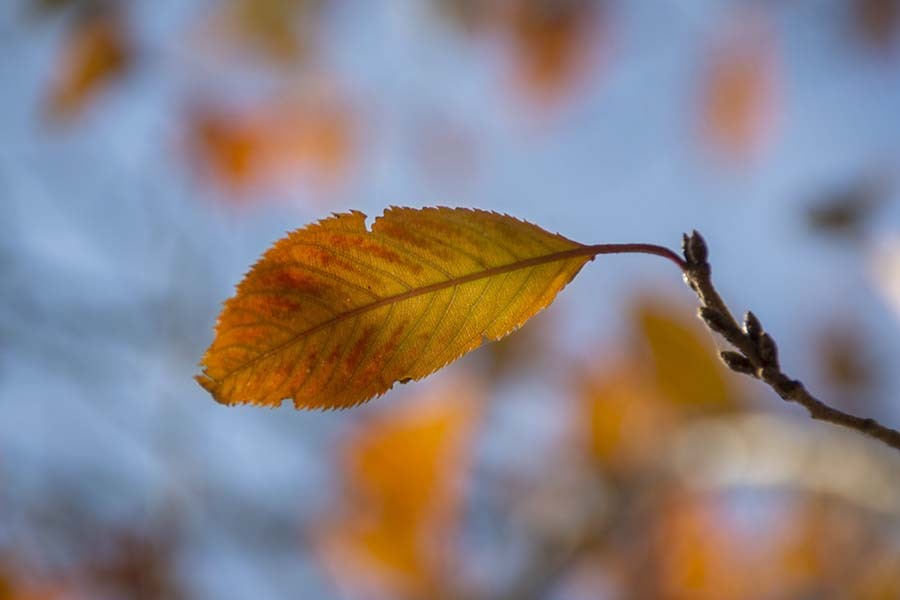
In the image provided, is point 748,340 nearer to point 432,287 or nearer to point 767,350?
point 767,350

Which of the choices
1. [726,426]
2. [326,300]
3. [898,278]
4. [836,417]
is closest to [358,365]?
[326,300]

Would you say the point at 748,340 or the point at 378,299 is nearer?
the point at 748,340

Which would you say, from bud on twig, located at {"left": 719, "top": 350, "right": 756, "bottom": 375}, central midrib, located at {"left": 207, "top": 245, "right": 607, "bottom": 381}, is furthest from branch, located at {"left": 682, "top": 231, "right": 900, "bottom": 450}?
central midrib, located at {"left": 207, "top": 245, "right": 607, "bottom": 381}

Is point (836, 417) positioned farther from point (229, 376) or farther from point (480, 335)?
point (229, 376)

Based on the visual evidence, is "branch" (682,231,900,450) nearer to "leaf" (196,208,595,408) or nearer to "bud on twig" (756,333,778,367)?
"bud on twig" (756,333,778,367)

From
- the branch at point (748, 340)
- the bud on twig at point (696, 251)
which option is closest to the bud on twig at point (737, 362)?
the branch at point (748, 340)

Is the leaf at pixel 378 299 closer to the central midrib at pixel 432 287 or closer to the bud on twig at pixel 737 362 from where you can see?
the central midrib at pixel 432 287

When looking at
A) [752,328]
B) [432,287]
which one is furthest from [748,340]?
[432,287]

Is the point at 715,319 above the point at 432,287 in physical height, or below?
below
